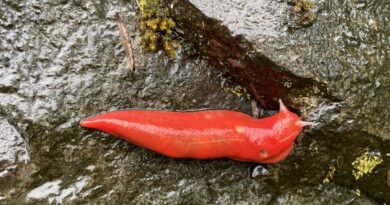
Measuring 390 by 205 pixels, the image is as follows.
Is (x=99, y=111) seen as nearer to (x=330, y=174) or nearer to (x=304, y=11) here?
(x=304, y=11)

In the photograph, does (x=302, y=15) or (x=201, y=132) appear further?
(x=302, y=15)

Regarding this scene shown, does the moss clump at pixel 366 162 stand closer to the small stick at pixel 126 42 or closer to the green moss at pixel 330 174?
the green moss at pixel 330 174

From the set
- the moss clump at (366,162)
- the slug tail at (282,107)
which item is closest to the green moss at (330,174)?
the moss clump at (366,162)

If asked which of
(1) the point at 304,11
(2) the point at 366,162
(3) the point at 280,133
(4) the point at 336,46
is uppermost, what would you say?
(1) the point at 304,11

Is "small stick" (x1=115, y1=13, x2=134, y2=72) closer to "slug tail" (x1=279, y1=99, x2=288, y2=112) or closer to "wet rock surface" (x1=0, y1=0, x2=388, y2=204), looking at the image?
"wet rock surface" (x1=0, y1=0, x2=388, y2=204)

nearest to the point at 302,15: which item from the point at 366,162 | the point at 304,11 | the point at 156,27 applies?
the point at 304,11

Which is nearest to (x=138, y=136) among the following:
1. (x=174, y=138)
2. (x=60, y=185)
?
(x=174, y=138)

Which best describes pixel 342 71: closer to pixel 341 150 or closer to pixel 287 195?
pixel 341 150
